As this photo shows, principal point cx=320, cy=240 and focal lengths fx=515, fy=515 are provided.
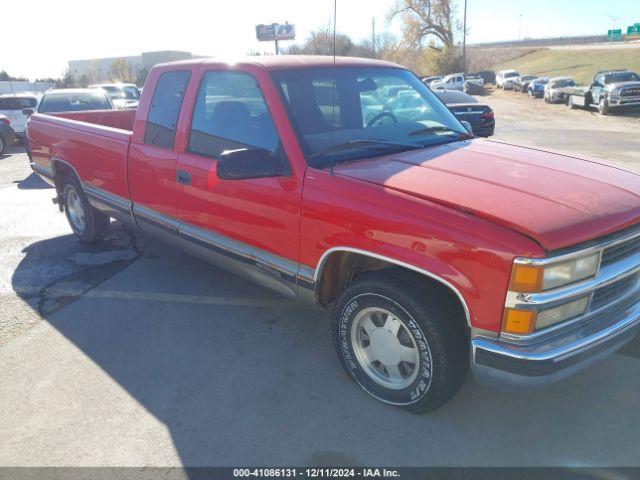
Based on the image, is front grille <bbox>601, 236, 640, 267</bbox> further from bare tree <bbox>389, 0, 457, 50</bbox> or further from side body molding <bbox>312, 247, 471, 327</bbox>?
bare tree <bbox>389, 0, 457, 50</bbox>

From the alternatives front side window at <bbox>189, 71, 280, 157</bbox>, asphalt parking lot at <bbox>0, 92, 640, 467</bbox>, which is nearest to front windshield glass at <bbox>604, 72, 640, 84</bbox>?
asphalt parking lot at <bbox>0, 92, 640, 467</bbox>

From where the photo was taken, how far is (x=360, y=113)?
363cm

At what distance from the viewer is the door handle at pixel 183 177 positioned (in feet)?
12.7

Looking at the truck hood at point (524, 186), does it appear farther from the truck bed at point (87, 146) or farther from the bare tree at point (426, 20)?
the bare tree at point (426, 20)

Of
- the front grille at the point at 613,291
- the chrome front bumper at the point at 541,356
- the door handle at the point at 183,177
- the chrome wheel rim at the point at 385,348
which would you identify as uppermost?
the door handle at the point at 183,177

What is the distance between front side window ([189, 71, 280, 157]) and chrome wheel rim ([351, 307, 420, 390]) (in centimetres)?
121

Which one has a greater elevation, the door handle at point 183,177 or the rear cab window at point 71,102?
the rear cab window at point 71,102

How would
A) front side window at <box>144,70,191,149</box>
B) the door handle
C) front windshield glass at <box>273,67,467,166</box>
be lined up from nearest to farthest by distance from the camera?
front windshield glass at <box>273,67,467,166</box>, the door handle, front side window at <box>144,70,191,149</box>

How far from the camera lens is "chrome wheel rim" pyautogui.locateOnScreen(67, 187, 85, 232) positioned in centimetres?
594

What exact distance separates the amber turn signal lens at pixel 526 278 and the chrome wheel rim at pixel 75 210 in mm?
5041

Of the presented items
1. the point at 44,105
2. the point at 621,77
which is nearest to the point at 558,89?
the point at 621,77

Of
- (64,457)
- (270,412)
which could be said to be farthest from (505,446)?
(64,457)

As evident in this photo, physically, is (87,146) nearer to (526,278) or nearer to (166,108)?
(166,108)

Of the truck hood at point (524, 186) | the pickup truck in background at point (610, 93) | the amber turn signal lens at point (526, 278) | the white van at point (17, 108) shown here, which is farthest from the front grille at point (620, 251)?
the pickup truck in background at point (610, 93)
